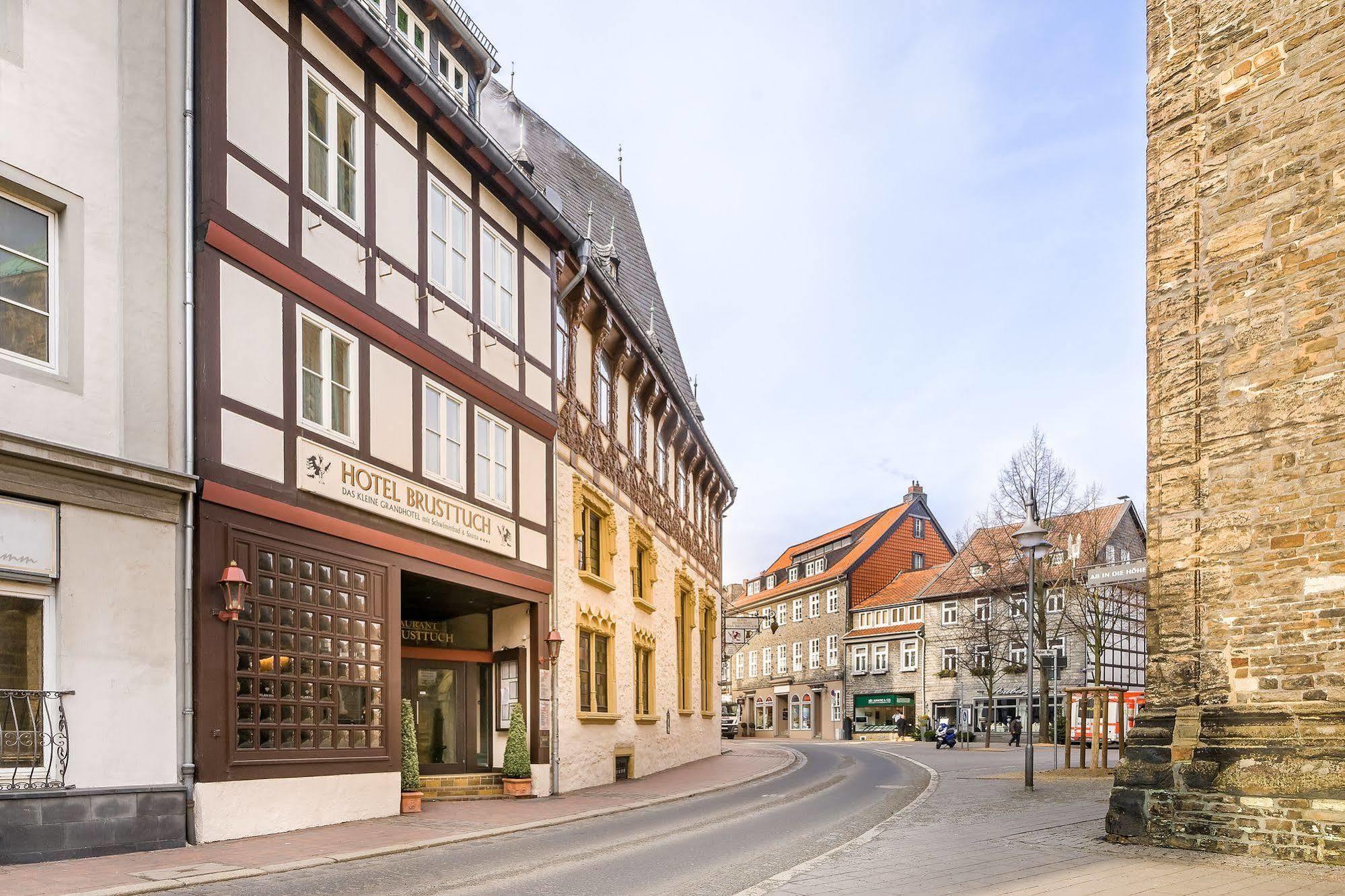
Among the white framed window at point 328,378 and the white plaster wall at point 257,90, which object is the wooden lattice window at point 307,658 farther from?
the white plaster wall at point 257,90

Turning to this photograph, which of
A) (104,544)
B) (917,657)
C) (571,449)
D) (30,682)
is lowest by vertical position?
(917,657)

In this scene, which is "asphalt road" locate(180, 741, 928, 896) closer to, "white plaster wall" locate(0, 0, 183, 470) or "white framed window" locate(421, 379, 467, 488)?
"white plaster wall" locate(0, 0, 183, 470)

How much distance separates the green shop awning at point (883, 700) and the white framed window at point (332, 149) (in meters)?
54.8

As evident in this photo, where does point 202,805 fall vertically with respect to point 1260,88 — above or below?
below

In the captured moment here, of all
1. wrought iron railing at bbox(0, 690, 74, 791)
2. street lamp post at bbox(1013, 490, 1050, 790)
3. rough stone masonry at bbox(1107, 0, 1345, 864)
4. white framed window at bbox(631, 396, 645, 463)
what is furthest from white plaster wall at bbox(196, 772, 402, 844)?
white framed window at bbox(631, 396, 645, 463)

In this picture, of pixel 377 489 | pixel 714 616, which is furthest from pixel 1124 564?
pixel 714 616

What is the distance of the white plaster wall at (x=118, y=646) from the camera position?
11789 millimetres

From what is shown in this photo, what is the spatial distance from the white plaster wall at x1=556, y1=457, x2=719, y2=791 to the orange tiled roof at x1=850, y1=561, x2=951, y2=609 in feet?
112

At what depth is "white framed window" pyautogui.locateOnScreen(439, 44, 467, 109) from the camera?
22328 millimetres

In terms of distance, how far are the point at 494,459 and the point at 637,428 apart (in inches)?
366

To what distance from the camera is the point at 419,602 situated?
20891 millimetres

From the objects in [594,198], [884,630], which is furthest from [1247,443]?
[884,630]

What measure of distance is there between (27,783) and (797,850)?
7339 mm

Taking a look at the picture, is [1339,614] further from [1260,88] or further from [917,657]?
[917,657]
